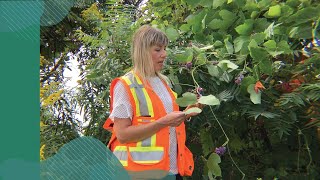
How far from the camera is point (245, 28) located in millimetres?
2590

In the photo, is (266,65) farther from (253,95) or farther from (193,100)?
(193,100)

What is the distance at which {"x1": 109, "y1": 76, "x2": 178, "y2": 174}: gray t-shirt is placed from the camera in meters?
1.96

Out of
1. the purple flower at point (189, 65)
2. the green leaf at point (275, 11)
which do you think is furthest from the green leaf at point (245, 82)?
the green leaf at point (275, 11)

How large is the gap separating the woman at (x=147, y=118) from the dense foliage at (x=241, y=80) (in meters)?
0.16

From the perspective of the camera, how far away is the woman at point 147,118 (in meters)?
1.96

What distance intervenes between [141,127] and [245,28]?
2.85ft

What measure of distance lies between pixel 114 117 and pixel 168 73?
645mm

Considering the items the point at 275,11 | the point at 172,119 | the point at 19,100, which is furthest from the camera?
the point at 275,11

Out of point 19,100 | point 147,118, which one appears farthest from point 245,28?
point 19,100

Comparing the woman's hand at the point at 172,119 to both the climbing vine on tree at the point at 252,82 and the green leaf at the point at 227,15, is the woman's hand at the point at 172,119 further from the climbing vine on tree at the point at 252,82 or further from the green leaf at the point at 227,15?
the green leaf at the point at 227,15

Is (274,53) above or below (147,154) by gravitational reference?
above

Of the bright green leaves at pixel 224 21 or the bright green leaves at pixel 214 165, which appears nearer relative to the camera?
the bright green leaves at pixel 214 165

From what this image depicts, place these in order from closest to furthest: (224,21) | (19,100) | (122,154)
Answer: (19,100), (122,154), (224,21)

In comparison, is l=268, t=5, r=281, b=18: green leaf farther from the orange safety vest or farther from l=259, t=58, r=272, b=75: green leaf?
the orange safety vest
